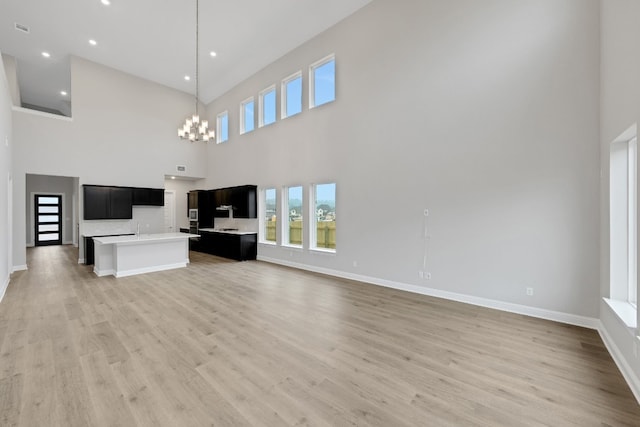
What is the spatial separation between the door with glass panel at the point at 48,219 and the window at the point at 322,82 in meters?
12.4

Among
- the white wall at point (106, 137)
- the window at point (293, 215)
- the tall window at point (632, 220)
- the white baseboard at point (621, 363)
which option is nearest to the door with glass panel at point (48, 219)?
the white wall at point (106, 137)

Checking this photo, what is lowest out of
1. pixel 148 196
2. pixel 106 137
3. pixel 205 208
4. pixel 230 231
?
pixel 230 231

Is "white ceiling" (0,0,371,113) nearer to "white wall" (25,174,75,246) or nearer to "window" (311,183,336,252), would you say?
"window" (311,183,336,252)

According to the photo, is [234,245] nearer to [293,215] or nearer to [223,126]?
[293,215]

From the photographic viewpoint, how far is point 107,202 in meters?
7.89

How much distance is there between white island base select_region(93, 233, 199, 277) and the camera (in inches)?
231

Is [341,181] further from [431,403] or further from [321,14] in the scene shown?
[431,403]

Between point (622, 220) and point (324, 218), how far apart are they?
4.72 m

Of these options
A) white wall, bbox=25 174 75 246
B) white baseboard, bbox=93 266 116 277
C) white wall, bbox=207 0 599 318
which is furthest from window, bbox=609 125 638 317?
white wall, bbox=25 174 75 246

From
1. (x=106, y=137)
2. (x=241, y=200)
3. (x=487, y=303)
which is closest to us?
(x=487, y=303)

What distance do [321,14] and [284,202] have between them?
4.41 metres

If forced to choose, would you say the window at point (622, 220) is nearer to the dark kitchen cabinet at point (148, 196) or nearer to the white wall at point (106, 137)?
the dark kitchen cabinet at point (148, 196)

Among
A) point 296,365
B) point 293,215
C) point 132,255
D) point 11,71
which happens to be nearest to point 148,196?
point 132,255

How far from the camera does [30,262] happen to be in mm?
7566
